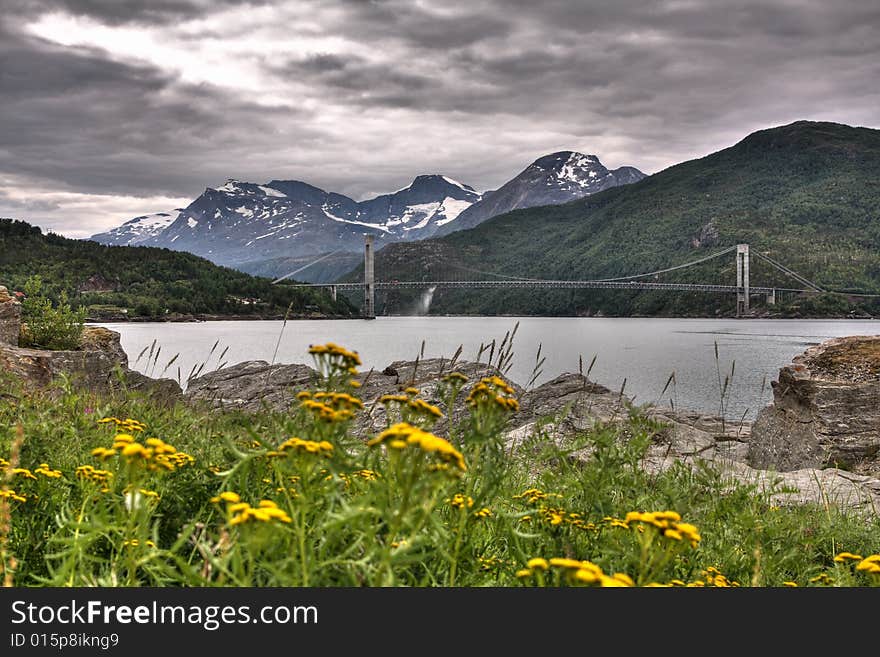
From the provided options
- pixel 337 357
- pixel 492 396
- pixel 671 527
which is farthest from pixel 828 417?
pixel 337 357

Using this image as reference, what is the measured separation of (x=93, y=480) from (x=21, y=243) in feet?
488

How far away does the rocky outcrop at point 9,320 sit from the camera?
12.0m

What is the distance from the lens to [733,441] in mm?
13898

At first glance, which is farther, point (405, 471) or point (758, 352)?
point (758, 352)

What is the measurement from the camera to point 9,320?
12.2 m

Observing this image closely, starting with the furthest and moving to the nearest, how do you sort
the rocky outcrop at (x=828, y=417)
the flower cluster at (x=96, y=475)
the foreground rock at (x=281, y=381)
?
the foreground rock at (x=281, y=381), the rocky outcrop at (x=828, y=417), the flower cluster at (x=96, y=475)

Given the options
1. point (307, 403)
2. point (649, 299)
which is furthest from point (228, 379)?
point (649, 299)

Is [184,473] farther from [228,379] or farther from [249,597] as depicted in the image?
[228,379]

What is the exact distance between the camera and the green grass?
203cm

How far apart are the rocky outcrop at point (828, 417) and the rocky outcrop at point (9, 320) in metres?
13.1

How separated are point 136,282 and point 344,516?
126 metres

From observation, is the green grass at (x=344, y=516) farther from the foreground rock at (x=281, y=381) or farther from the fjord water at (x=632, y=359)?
the fjord water at (x=632, y=359)

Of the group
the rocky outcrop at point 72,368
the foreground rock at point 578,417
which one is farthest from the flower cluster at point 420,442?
the rocky outcrop at point 72,368

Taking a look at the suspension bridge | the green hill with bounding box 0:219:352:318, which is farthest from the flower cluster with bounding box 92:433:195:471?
the suspension bridge
